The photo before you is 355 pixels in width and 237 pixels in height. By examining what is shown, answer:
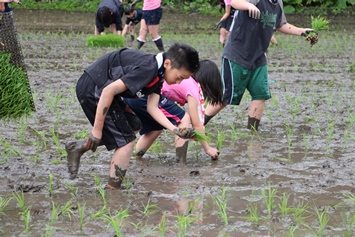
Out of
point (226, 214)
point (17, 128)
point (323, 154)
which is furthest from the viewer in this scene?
point (17, 128)

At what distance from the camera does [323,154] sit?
17.0 feet

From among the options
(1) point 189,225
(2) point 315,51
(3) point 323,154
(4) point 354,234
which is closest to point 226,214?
(1) point 189,225

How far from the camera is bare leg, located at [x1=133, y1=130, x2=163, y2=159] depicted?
5.06 m

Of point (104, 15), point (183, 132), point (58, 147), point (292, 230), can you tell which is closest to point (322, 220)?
point (292, 230)

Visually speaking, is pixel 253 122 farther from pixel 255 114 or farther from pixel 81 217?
pixel 81 217

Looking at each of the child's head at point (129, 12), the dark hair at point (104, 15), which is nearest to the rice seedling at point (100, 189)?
the dark hair at point (104, 15)

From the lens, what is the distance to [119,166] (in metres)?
4.23

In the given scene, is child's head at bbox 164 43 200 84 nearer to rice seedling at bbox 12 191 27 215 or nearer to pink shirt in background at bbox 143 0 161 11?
rice seedling at bbox 12 191 27 215

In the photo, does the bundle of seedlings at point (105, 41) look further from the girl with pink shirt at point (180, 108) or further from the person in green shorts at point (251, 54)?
the girl with pink shirt at point (180, 108)

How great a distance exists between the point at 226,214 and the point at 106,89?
101 cm

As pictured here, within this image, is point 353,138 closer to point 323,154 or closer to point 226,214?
point 323,154

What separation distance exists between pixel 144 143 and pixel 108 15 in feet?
28.3

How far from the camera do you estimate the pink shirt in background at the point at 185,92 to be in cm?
486

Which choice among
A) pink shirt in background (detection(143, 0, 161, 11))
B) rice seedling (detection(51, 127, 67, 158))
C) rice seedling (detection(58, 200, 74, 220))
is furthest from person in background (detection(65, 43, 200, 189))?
pink shirt in background (detection(143, 0, 161, 11))
